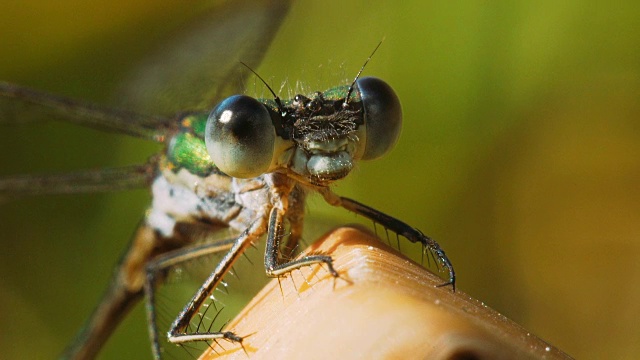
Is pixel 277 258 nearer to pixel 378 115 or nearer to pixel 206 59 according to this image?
pixel 378 115

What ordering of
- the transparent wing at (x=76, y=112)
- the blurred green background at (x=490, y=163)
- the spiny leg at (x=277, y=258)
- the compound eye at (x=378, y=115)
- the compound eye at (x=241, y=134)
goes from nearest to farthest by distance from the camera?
the spiny leg at (x=277, y=258), the compound eye at (x=241, y=134), the compound eye at (x=378, y=115), the blurred green background at (x=490, y=163), the transparent wing at (x=76, y=112)

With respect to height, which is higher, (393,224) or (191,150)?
(191,150)

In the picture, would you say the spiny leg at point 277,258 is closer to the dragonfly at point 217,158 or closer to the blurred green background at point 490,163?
the dragonfly at point 217,158

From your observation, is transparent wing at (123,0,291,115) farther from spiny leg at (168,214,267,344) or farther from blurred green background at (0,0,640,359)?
spiny leg at (168,214,267,344)

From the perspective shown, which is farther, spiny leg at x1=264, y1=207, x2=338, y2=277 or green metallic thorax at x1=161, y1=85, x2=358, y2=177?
green metallic thorax at x1=161, y1=85, x2=358, y2=177

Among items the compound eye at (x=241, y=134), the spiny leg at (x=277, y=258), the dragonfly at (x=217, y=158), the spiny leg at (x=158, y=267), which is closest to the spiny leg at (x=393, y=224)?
the dragonfly at (x=217, y=158)

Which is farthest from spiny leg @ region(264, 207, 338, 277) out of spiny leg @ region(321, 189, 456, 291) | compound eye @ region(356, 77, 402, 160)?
compound eye @ region(356, 77, 402, 160)

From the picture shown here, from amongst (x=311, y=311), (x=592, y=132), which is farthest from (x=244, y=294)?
(x=311, y=311)

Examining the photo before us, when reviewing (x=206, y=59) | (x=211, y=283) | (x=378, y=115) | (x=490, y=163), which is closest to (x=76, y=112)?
(x=206, y=59)
